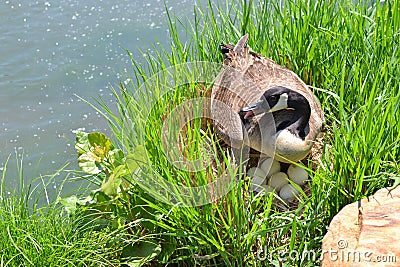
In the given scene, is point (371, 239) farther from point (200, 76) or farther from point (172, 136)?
point (200, 76)

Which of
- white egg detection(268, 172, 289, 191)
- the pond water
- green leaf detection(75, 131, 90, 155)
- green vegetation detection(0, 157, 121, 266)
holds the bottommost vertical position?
the pond water

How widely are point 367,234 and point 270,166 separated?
30.0 inches

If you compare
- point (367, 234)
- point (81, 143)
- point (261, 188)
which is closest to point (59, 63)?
point (81, 143)

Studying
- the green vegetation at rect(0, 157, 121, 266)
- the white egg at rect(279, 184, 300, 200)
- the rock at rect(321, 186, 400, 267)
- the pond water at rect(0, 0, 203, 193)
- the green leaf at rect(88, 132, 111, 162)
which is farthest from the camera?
the pond water at rect(0, 0, 203, 193)

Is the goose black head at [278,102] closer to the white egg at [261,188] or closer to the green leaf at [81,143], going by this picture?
the white egg at [261,188]

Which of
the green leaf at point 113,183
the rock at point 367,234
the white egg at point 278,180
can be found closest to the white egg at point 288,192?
the white egg at point 278,180

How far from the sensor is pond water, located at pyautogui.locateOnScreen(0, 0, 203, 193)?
343 cm

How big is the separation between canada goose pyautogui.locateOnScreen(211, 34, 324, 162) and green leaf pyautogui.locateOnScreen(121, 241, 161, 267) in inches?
23.9

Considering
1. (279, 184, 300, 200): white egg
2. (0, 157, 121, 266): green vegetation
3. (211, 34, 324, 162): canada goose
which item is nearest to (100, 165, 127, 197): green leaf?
(0, 157, 121, 266): green vegetation

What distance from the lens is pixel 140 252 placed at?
203cm

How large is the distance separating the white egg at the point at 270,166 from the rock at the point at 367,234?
0.55 meters

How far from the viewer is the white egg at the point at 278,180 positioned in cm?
236

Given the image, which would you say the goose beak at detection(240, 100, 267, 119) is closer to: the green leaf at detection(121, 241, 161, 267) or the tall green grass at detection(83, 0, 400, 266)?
the tall green grass at detection(83, 0, 400, 266)

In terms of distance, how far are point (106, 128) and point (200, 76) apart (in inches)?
39.4
